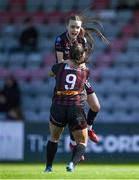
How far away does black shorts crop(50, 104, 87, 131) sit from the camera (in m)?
11.4

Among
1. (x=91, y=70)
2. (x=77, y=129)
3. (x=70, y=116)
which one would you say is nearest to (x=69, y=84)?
(x=70, y=116)

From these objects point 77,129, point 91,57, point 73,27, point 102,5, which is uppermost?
point 102,5

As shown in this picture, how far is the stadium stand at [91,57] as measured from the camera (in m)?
20.4

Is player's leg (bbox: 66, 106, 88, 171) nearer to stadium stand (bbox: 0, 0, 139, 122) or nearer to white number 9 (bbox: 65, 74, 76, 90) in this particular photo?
white number 9 (bbox: 65, 74, 76, 90)

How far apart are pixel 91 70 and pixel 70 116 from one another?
31.5ft

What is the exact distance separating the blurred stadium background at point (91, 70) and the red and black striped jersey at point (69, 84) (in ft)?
21.8

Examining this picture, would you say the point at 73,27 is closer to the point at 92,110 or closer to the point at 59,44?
A: the point at 59,44

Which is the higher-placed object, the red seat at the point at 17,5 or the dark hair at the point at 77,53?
the red seat at the point at 17,5

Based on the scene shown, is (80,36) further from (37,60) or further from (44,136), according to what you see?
(37,60)

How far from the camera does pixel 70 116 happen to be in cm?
1142

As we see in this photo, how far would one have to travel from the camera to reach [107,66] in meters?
21.0

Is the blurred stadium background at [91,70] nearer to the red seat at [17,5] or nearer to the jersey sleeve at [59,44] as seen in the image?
the red seat at [17,5]

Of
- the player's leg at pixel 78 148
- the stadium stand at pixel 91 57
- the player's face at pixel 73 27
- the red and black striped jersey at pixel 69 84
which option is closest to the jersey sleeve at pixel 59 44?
the player's face at pixel 73 27

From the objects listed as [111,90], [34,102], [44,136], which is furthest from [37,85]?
[44,136]
